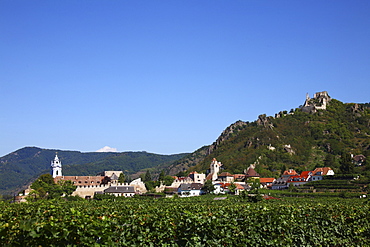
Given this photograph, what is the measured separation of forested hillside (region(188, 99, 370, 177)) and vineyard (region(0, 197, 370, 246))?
102515 mm

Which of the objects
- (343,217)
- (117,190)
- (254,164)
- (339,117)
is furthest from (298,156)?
(343,217)

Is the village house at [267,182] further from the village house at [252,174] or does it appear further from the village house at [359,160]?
the village house at [359,160]

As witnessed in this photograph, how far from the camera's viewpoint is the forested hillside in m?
144

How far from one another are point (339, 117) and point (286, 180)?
9066 cm

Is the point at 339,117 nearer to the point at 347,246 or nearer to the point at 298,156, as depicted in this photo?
the point at 298,156

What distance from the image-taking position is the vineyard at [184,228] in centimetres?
1500

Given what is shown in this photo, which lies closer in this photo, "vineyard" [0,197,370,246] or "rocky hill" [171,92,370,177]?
"vineyard" [0,197,370,246]

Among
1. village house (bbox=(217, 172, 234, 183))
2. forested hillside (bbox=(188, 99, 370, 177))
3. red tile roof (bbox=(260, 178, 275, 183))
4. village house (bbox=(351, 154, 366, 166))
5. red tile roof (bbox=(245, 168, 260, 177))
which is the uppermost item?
forested hillside (bbox=(188, 99, 370, 177))

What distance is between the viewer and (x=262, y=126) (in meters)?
185

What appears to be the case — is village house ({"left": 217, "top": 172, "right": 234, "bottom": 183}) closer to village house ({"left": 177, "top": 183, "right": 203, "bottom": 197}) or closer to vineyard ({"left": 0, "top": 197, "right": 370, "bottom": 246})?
village house ({"left": 177, "top": 183, "right": 203, "bottom": 197})

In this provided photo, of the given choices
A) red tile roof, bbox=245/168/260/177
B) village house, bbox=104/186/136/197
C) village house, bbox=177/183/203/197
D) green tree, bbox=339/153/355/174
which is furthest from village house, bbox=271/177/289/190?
village house, bbox=104/186/136/197

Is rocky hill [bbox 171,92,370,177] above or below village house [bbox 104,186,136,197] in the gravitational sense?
above

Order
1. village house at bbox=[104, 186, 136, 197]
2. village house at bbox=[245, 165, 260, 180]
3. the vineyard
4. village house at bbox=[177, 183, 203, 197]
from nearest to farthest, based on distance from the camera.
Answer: the vineyard < village house at bbox=[104, 186, 136, 197] < village house at bbox=[177, 183, 203, 197] < village house at bbox=[245, 165, 260, 180]

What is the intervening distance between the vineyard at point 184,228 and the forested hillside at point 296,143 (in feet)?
336
